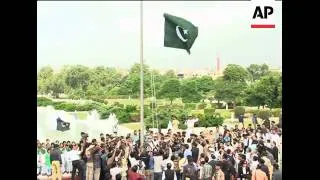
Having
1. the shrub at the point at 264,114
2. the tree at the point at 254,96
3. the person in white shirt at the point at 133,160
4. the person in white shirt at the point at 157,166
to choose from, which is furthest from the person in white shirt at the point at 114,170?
the shrub at the point at 264,114

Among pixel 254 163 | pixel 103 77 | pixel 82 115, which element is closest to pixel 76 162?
pixel 82 115

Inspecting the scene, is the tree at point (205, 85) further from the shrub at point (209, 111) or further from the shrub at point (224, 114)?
the shrub at point (224, 114)

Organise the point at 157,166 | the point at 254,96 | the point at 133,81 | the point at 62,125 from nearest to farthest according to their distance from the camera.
Result: the point at 157,166
the point at 62,125
the point at 133,81
the point at 254,96

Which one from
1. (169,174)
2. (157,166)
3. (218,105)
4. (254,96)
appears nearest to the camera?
(169,174)

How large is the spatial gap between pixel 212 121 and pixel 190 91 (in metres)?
0.64

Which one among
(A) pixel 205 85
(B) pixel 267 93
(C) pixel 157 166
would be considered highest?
(A) pixel 205 85

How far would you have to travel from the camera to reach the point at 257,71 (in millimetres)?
9859

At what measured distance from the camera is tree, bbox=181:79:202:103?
9.84 m

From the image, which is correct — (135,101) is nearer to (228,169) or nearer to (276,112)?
(228,169)

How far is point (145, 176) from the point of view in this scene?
9047 mm

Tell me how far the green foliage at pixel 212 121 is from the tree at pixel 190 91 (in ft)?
1.20

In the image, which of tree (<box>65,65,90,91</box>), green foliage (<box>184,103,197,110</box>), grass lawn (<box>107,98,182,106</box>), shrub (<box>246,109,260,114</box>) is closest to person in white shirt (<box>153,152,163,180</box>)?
grass lawn (<box>107,98,182,106</box>)
